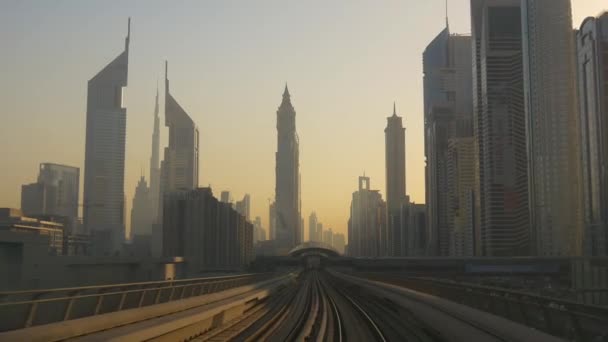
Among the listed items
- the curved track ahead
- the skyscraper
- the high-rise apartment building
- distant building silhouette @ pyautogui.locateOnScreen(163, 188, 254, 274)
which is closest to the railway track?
the curved track ahead

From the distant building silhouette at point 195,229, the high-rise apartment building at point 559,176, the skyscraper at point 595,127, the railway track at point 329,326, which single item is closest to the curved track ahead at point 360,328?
the railway track at point 329,326

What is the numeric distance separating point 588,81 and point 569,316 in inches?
6585

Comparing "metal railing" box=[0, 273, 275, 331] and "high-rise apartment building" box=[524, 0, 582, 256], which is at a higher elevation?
"high-rise apartment building" box=[524, 0, 582, 256]

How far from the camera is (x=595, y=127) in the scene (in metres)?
166

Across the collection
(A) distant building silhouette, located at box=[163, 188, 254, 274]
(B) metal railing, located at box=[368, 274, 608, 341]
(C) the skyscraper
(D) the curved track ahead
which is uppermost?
(C) the skyscraper

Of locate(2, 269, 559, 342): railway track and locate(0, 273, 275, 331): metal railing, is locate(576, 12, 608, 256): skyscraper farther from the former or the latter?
locate(0, 273, 275, 331): metal railing

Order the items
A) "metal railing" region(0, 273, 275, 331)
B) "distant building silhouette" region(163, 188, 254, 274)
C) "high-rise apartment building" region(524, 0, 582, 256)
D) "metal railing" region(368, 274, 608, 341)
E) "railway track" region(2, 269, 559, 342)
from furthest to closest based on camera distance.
Result: "distant building silhouette" region(163, 188, 254, 274) < "high-rise apartment building" region(524, 0, 582, 256) < "railway track" region(2, 269, 559, 342) < "metal railing" region(368, 274, 608, 341) < "metal railing" region(0, 273, 275, 331)

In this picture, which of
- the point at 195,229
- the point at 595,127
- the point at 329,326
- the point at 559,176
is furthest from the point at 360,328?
the point at 559,176

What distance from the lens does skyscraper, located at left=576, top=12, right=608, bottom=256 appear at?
157125mm

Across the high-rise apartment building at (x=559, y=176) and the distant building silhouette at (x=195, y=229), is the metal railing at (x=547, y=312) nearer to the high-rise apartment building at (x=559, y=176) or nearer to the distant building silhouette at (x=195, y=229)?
the distant building silhouette at (x=195, y=229)

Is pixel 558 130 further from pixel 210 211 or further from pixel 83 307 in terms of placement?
pixel 83 307

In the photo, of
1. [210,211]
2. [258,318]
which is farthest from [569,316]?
[210,211]

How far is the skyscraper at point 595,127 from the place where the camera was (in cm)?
15712

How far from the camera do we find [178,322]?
1900cm
